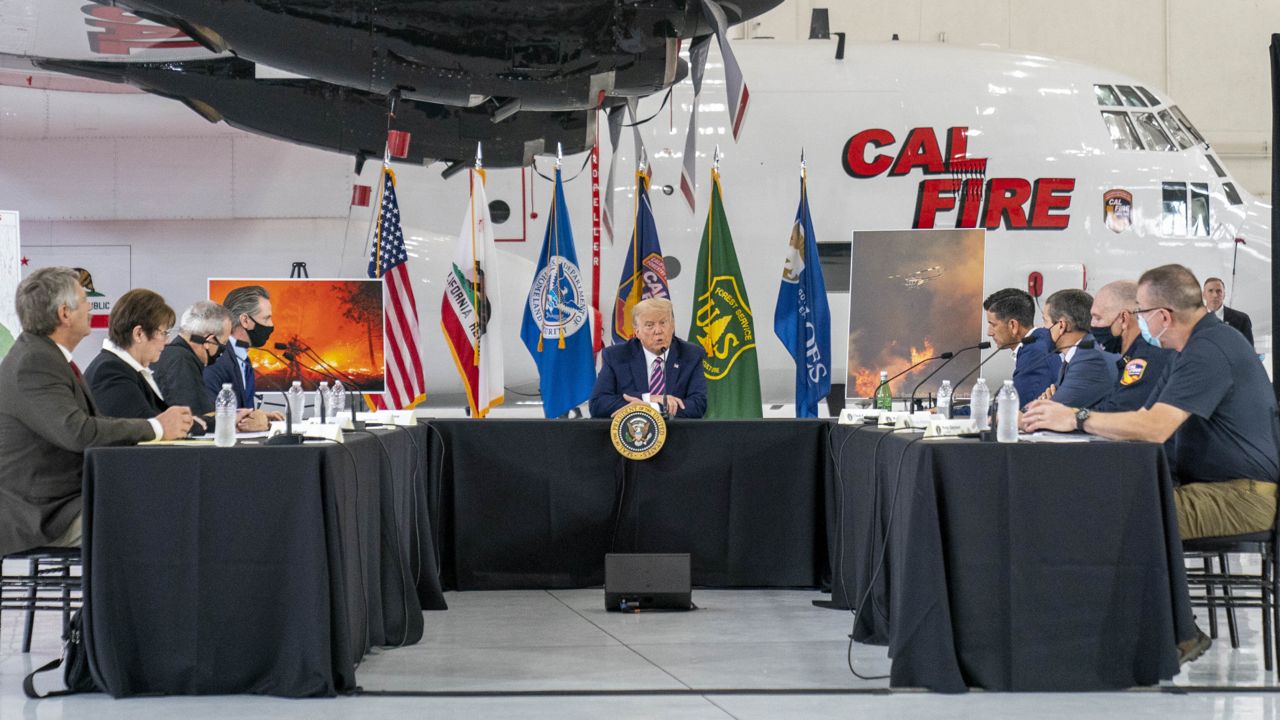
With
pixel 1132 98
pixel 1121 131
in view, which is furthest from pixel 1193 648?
pixel 1132 98

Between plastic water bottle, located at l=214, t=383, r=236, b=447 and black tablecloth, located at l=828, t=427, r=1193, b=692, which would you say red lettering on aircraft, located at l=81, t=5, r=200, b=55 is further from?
black tablecloth, located at l=828, t=427, r=1193, b=692

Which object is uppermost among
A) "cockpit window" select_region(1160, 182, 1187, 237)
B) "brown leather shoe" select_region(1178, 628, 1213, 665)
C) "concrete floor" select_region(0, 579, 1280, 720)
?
"cockpit window" select_region(1160, 182, 1187, 237)

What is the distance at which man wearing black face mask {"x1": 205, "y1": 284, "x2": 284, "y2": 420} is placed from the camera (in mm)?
6348

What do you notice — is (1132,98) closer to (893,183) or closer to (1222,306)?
(1222,306)

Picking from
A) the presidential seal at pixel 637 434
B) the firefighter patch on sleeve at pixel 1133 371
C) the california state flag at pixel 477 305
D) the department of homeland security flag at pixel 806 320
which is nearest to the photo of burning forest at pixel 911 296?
the presidential seal at pixel 637 434

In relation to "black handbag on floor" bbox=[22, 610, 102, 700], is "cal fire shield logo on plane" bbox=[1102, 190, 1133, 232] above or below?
above

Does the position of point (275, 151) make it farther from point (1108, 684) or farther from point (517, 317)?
point (1108, 684)

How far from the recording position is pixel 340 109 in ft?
28.3

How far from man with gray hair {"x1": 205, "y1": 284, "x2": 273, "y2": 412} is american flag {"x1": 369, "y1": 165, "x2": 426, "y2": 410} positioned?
0.90 metres

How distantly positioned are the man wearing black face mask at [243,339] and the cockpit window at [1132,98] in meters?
6.82

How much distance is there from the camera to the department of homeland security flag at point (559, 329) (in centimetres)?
815

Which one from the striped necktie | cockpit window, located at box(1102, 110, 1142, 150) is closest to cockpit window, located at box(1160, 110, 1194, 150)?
cockpit window, located at box(1102, 110, 1142, 150)

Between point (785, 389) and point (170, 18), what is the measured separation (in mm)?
5333

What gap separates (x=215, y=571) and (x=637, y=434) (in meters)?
2.70
